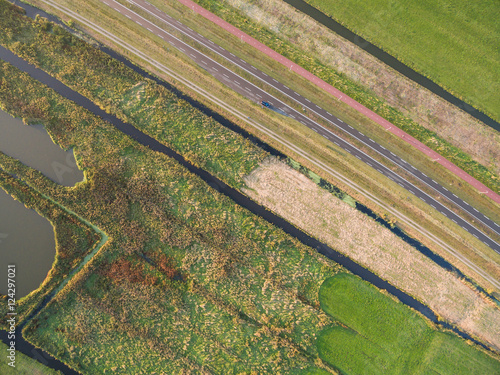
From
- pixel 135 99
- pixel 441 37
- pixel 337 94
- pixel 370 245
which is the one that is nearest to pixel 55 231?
pixel 135 99

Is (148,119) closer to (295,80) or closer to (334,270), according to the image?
(295,80)

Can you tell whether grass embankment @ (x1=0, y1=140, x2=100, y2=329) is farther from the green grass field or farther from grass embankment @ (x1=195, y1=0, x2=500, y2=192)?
the green grass field

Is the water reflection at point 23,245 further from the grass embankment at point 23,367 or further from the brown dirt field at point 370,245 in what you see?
the brown dirt field at point 370,245

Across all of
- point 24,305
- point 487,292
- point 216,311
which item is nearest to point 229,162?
point 216,311

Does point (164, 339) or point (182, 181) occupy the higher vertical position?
point (182, 181)

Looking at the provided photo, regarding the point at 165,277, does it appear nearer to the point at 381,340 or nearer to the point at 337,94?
the point at 381,340

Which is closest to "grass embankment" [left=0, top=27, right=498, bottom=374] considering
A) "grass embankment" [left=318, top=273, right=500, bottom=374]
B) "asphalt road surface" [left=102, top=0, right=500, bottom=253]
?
"grass embankment" [left=318, top=273, right=500, bottom=374]
